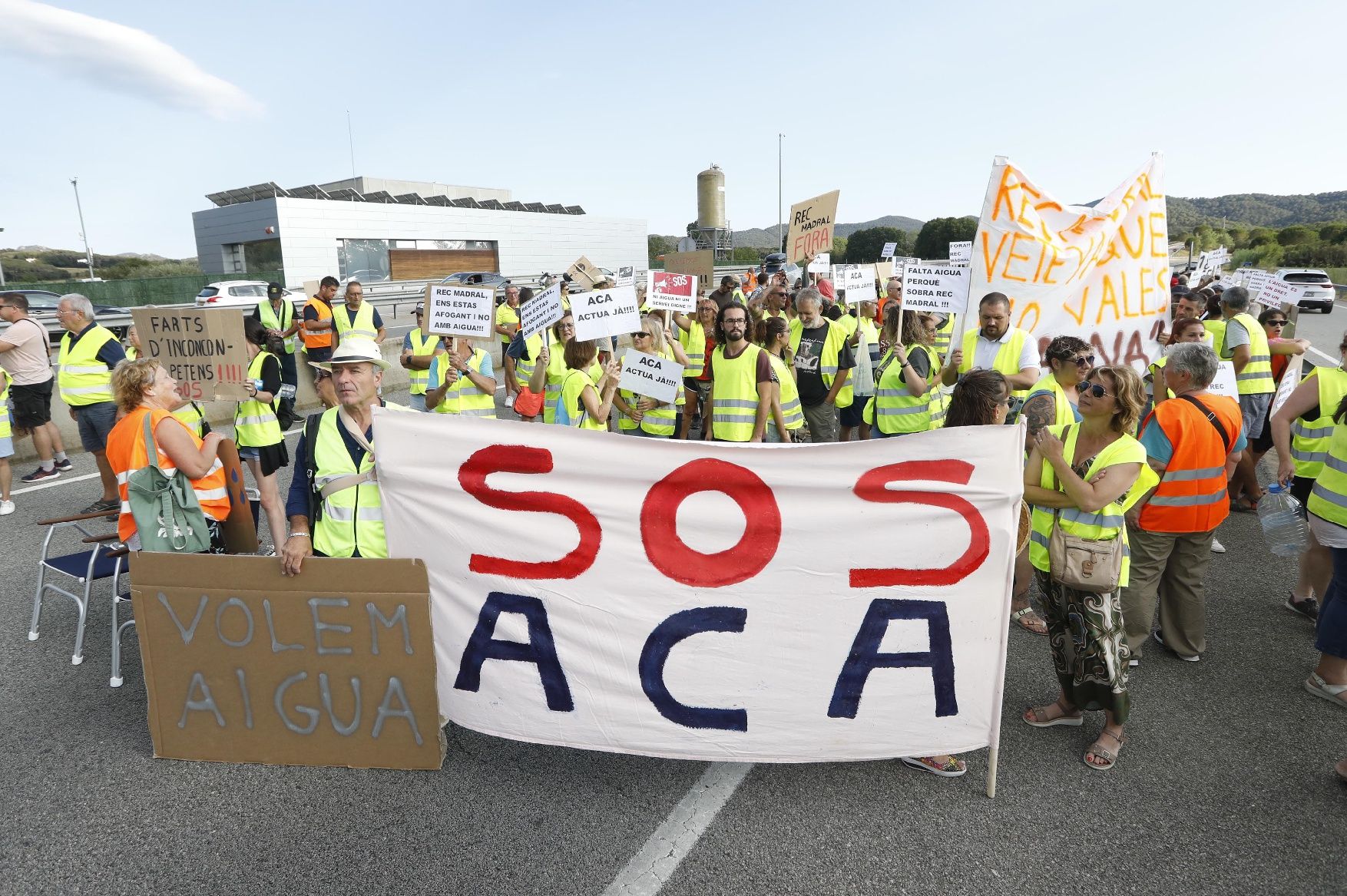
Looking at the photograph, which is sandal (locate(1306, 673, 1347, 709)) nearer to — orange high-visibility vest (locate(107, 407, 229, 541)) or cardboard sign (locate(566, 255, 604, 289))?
orange high-visibility vest (locate(107, 407, 229, 541))

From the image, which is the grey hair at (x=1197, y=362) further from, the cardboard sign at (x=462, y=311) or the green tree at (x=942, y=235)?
the green tree at (x=942, y=235)

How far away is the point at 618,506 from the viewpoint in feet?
9.39

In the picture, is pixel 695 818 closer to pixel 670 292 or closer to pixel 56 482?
pixel 670 292

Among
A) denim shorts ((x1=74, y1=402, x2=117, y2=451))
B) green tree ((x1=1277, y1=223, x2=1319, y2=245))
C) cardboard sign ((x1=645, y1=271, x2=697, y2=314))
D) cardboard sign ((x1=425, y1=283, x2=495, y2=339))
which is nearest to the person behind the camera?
cardboard sign ((x1=425, y1=283, x2=495, y2=339))

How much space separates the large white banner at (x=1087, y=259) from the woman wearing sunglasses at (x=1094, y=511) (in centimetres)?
218

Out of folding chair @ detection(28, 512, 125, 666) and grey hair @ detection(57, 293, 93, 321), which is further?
grey hair @ detection(57, 293, 93, 321)

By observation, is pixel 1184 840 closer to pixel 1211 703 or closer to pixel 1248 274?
pixel 1211 703

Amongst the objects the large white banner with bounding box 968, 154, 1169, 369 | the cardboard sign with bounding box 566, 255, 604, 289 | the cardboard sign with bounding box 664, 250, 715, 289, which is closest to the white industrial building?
the cardboard sign with bounding box 664, 250, 715, 289

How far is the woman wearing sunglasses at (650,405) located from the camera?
581 cm

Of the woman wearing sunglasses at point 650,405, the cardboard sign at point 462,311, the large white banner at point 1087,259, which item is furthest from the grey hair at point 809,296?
the cardboard sign at point 462,311

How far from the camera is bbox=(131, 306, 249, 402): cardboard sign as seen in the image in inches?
195

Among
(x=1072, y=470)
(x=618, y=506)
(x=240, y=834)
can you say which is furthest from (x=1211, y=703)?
(x=240, y=834)

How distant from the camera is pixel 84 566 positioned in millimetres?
4164

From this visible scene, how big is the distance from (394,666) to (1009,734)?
2.66m
